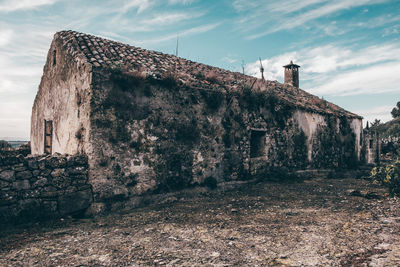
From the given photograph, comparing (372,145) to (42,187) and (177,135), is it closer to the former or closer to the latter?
Answer: (177,135)

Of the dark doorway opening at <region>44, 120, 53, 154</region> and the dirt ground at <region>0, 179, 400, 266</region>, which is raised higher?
the dark doorway opening at <region>44, 120, 53, 154</region>

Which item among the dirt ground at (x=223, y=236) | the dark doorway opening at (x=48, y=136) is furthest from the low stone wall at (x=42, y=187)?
the dark doorway opening at (x=48, y=136)

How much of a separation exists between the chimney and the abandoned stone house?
841 centimetres

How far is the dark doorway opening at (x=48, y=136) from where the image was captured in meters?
8.82

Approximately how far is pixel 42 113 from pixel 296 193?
30.7 ft

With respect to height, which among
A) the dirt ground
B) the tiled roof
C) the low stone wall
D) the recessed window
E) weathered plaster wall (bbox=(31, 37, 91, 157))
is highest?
the tiled roof

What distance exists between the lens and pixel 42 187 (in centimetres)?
554

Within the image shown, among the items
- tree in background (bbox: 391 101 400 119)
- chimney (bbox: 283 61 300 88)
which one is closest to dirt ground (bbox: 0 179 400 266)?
chimney (bbox: 283 61 300 88)

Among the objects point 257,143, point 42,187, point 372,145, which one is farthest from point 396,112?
point 42,187

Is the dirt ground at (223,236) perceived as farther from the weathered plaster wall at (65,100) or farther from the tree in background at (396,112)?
the tree in background at (396,112)

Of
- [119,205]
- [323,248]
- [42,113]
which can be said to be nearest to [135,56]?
[42,113]

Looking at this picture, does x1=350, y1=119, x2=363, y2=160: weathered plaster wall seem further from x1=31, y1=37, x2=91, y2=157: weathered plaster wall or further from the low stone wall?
the low stone wall

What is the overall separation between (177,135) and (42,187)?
3555 millimetres

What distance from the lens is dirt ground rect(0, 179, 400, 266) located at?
3787 mm
